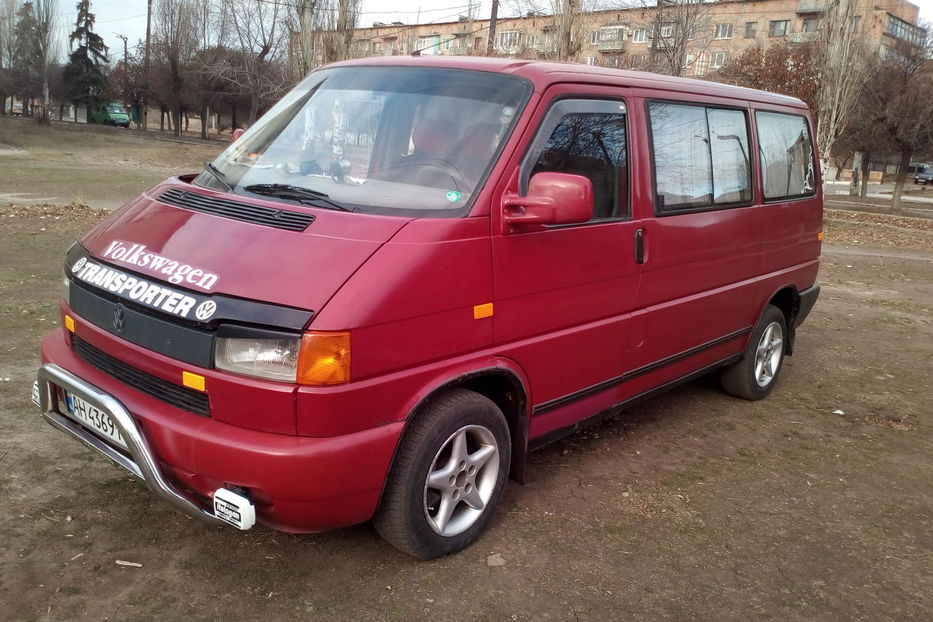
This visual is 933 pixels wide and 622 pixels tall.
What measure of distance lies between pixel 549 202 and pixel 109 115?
206 feet

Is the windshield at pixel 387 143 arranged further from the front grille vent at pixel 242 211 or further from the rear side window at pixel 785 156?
the rear side window at pixel 785 156

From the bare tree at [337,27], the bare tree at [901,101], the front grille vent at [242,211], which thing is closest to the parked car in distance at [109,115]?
the bare tree at [337,27]

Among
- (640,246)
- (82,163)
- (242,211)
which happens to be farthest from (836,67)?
(82,163)

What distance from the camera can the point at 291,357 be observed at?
8.70ft

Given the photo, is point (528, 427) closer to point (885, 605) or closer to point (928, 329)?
point (885, 605)

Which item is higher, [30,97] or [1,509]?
[30,97]

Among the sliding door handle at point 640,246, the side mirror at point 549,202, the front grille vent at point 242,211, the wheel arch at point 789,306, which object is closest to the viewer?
the front grille vent at point 242,211

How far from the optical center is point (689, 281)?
4.46 meters

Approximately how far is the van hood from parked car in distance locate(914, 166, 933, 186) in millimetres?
57777

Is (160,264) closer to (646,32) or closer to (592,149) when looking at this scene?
(592,149)

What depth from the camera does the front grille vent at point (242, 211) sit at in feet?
9.74

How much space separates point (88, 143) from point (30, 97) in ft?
72.0

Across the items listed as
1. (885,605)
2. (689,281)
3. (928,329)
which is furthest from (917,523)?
(928,329)

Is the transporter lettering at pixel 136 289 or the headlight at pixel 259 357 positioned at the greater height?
the transporter lettering at pixel 136 289
